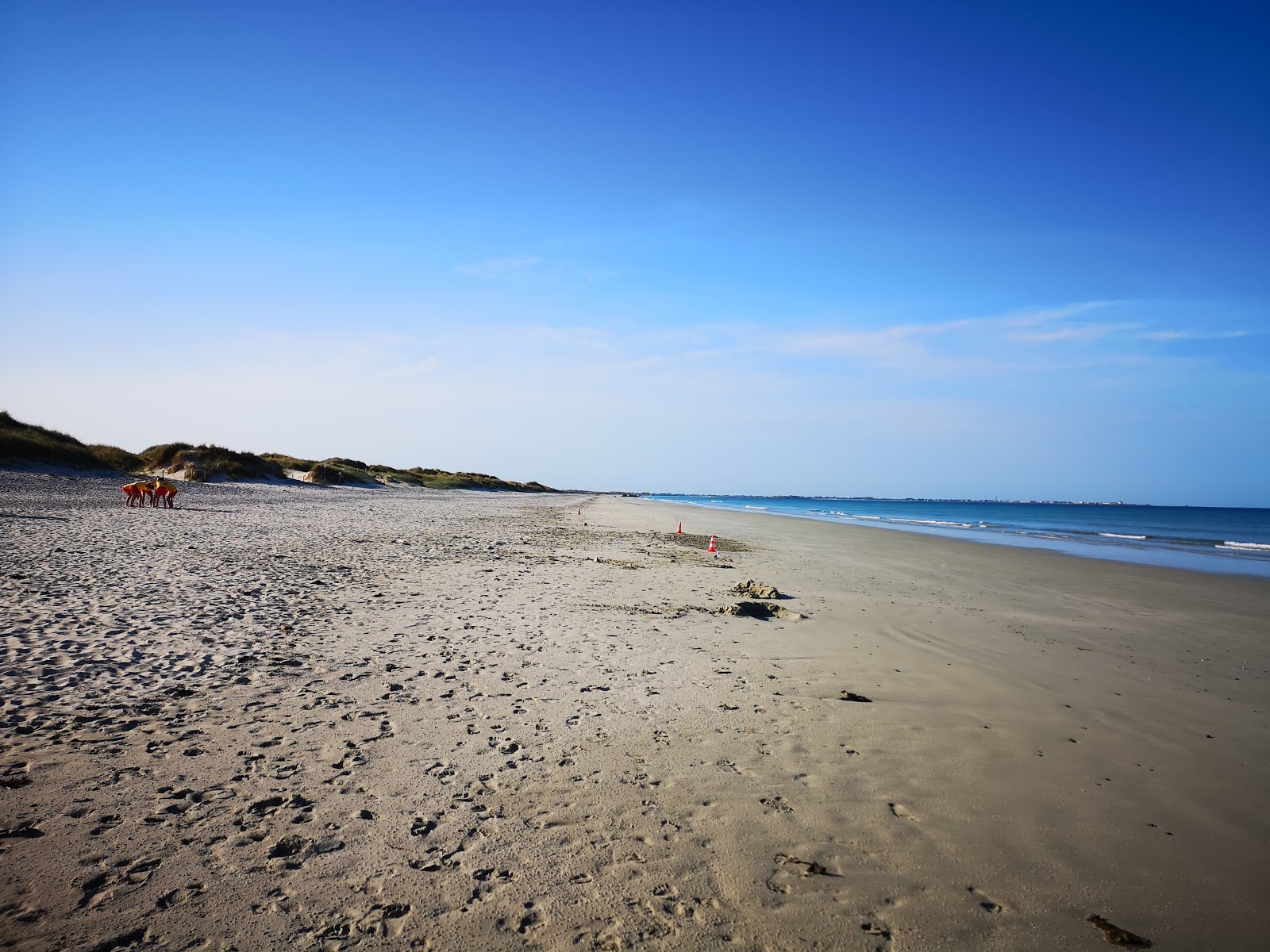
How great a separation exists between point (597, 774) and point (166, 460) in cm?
5578

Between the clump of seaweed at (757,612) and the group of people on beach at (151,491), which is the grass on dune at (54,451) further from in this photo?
the clump of seaweed at (757,612)

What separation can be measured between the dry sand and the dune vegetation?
35123 millimetres

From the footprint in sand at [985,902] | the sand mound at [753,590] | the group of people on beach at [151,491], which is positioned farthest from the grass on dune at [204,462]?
the footprint in sand at [985,902]

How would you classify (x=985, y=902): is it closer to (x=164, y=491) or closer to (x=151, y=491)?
(x=164, y=491)

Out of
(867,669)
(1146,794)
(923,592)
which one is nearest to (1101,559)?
(923,592)

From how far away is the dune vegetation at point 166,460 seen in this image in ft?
120

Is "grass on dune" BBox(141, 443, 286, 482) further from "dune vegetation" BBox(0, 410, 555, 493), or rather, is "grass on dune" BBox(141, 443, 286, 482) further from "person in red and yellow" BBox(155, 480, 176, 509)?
"person in red and yellow" BBox(155, 480, 176, 509)

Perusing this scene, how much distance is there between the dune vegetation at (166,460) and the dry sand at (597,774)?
3512 centimetres

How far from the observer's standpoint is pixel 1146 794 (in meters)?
5.09

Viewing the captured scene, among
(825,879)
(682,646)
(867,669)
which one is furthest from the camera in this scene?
(682,646)

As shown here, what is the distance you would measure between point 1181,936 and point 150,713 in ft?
25.5

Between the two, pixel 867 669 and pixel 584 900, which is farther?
pixel 867 669

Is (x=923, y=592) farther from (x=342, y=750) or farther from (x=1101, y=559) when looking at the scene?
(x=1101, y=559)

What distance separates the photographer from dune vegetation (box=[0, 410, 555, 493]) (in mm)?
36531
